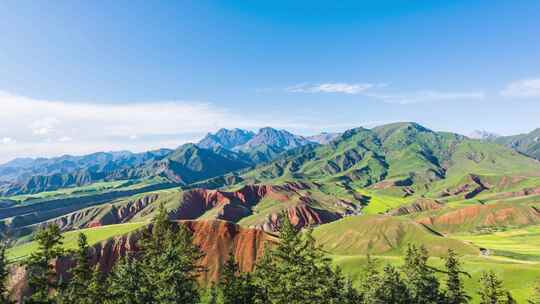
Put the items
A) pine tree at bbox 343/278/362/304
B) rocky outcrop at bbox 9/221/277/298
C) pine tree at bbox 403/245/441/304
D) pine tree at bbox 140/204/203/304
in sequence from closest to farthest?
pine tree at bbox 140/204/203/304, pine tree at bbox 343/278/362/304, pine tree at bbox 403/245/441/304, rocky outcrop at bbox 9/221/277/298

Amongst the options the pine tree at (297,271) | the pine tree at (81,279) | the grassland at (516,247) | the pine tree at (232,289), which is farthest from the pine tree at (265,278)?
the grassland at (516,247)

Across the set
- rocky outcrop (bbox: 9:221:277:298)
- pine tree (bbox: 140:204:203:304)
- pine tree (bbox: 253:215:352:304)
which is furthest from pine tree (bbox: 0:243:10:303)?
rocky outcrop (bbox: 9:221:277:298)

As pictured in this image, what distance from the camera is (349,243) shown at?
197000mm

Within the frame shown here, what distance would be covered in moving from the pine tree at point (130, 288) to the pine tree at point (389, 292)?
107 ft

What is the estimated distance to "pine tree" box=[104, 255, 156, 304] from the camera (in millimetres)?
42469

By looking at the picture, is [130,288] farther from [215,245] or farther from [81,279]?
[215,245]

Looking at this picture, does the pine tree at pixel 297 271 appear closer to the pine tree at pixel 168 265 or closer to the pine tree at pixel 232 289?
the pine tree at pixel 168 265

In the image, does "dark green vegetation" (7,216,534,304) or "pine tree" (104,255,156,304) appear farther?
"pine tree" (104,255,156,304)

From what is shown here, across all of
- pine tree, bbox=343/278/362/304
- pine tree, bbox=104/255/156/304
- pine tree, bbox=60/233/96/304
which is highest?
pine tree, bbox=60/233/96/304

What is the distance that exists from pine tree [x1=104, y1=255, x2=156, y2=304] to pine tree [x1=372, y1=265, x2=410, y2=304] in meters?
32.8

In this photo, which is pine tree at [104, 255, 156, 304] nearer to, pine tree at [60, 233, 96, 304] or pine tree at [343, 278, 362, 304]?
pine tree at [60, 233, 96, 304]

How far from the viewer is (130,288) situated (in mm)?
45594

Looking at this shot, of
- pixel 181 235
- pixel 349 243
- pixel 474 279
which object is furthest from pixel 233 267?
pixel 349 243

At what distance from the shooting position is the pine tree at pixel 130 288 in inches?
1672
